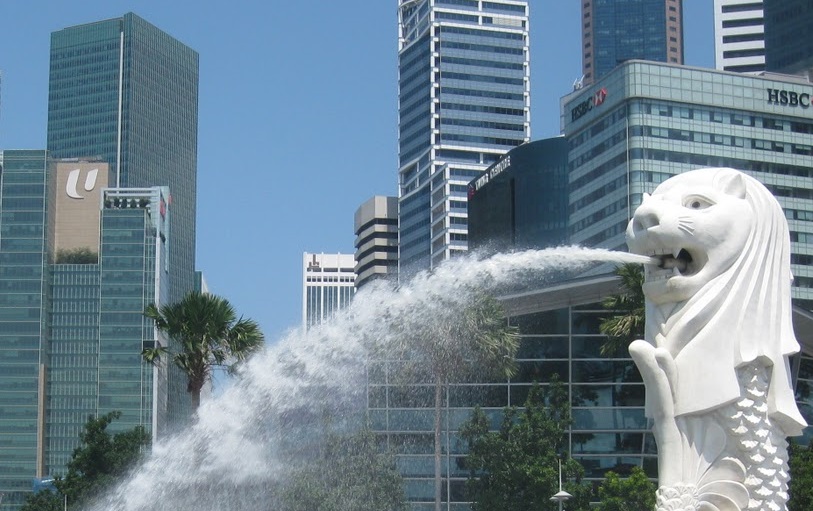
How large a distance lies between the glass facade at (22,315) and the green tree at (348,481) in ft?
432

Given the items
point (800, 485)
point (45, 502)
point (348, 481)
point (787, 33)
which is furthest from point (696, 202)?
point (787, 33)

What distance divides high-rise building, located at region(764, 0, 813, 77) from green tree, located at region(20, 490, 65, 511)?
353ft

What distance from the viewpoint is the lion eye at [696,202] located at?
2694 cm

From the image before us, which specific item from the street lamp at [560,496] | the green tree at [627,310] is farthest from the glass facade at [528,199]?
the street lamp at [560,496]

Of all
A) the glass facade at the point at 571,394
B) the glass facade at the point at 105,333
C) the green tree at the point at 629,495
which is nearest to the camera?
the green tree at the point at 629,495

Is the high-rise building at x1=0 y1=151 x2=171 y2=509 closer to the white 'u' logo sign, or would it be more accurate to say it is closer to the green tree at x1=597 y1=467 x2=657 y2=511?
the white 'u' logo sign

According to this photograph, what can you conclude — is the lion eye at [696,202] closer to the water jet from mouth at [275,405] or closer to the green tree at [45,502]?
the water jet from mouth at [275,405]

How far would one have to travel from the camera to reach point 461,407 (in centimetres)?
5947

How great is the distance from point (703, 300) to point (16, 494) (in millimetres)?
158564

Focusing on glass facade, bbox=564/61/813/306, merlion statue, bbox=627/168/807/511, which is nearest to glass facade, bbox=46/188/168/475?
glass facade, bbox=564/61/813/306

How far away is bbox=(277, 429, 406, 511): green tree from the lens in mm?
48562

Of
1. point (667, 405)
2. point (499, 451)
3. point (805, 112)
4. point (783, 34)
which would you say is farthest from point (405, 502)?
point (783, 34)

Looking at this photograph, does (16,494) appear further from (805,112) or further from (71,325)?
(805,112)

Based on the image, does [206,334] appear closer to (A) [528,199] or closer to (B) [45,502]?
(B) [45,502]
